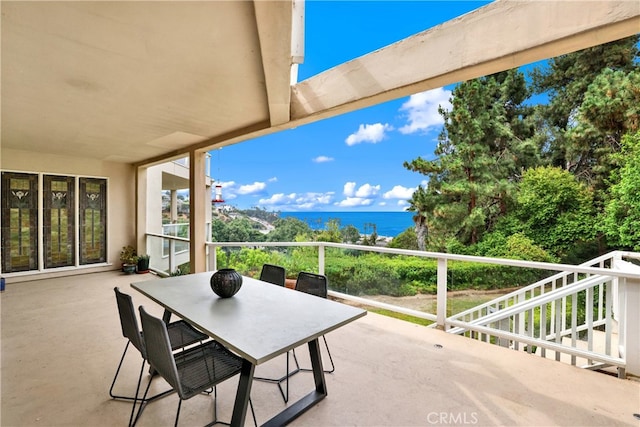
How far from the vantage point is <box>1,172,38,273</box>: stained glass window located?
5.39 meters

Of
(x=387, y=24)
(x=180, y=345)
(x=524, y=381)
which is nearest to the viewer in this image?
(x=180, y=345)

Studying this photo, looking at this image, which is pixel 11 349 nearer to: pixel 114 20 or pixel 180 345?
pixel 180 345

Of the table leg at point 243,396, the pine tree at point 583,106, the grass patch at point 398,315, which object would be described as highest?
the pine tree at point 583,106

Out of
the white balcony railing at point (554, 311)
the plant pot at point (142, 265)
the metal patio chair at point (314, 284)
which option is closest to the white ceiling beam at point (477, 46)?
the metal patio chair at point (314, 284)

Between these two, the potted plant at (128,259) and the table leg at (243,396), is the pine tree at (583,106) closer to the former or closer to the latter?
the table leg at (243,396)

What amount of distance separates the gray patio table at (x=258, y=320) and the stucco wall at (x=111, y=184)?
5239mm

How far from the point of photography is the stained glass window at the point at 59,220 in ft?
19.2

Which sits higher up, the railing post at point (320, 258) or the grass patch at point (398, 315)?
the railing post at point (320, 258)

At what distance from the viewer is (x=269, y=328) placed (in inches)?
64.7

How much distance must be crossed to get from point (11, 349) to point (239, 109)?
133 inches

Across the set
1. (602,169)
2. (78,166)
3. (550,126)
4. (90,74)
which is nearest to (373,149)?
(550,126)

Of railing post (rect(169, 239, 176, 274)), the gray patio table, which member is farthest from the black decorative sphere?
railing post (rect(169, 239, 176, 274))

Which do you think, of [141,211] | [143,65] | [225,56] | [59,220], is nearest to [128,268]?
[141,211]

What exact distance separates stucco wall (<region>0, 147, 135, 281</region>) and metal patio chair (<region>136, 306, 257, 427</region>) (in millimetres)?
6128
